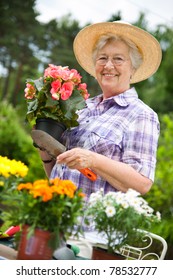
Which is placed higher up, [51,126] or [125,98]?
[125,98]

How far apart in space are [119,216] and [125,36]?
0.97 meters

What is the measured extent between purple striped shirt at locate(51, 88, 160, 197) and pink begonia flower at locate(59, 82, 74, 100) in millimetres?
178

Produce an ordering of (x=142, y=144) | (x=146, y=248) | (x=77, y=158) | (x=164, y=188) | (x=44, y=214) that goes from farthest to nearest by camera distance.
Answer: (x=164, y=188)
(x=146, y=248)
(x=142, y=144)
(x=77, y=158)
(x=44, y=214)

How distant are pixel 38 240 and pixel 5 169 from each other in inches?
10.7

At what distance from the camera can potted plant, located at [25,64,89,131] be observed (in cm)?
193

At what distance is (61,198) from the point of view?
130cm

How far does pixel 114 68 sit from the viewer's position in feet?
6.79

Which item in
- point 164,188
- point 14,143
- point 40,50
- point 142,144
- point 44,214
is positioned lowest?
point 44,214

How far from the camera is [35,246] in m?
1.31

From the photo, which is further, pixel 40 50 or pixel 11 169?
pixel 40 50

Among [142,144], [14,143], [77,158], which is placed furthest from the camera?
[14,143]

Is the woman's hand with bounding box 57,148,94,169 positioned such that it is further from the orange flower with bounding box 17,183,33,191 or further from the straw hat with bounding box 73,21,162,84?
the straw hat with bounding box 73,21,162,84

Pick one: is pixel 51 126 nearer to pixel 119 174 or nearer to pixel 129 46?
pixel 119 174

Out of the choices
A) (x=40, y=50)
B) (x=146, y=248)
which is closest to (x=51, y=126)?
(x=146, y=248)
